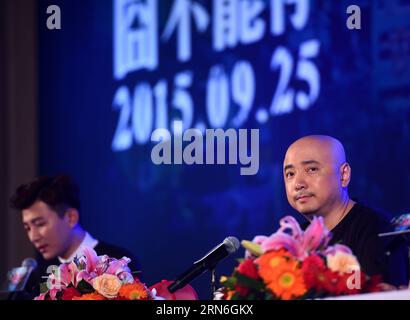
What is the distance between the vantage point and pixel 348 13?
3535mm

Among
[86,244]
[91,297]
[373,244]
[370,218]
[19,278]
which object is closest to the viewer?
[91,297]

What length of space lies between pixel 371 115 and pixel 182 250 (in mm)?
1153

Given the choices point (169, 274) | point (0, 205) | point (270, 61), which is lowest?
point (169, 274)

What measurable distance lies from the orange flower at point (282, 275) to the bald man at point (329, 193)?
78cm

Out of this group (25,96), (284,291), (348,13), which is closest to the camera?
(284,291)

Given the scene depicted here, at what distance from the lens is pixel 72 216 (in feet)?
13.9

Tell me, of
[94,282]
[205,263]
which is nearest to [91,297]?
[94,282]

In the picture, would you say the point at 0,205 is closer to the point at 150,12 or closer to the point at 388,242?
the point at 150,12

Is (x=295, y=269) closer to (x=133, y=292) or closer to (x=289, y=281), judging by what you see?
(x=289, y=281)

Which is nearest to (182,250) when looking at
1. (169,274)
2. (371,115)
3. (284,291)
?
(169,274)

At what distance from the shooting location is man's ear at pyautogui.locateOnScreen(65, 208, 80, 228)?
422 cm

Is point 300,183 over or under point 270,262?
over

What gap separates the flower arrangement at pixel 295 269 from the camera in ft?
7.18

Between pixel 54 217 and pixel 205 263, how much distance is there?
5.97 feet
